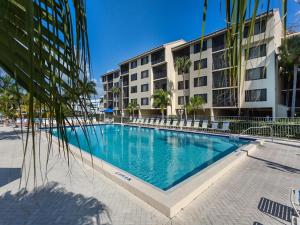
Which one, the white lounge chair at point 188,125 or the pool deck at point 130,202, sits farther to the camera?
the white lounge chair at point 188,125

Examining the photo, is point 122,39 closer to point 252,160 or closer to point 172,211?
point 172,211

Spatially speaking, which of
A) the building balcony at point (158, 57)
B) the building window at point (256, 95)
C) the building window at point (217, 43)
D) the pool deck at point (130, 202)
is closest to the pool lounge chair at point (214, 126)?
the building window at point (256, 95)

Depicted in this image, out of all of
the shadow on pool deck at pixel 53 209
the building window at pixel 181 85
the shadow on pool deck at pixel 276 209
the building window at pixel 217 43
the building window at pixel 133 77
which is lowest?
the shadow on pool deck at pixel 276 209

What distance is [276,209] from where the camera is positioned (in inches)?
170

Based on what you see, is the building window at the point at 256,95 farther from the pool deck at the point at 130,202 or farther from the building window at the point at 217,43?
the pool deck at the point at 130,202

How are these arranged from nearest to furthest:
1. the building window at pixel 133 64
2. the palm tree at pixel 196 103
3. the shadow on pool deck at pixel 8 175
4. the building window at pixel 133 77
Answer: the shadow on pool deck at pixel 8 175 → the palm tree at pixel 196 103 → the building window at pixel 133 64 → the building window at pixel 133 77

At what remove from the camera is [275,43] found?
21.6 metres

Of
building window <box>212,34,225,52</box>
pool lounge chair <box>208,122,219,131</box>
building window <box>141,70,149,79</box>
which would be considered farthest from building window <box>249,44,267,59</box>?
building window <box>141,70,149,79</box>

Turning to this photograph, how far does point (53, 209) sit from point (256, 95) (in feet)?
77.8

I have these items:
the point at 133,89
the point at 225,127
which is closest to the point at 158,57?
the point at 133,89

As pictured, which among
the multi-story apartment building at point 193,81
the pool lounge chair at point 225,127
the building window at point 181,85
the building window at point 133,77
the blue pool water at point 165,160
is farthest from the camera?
the building window at point 133,77

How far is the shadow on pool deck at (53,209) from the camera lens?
13.1 ft

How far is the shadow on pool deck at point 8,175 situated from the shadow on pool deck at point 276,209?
695cm

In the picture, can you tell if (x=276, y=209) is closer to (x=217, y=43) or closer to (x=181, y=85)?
(x=217, y=43)
